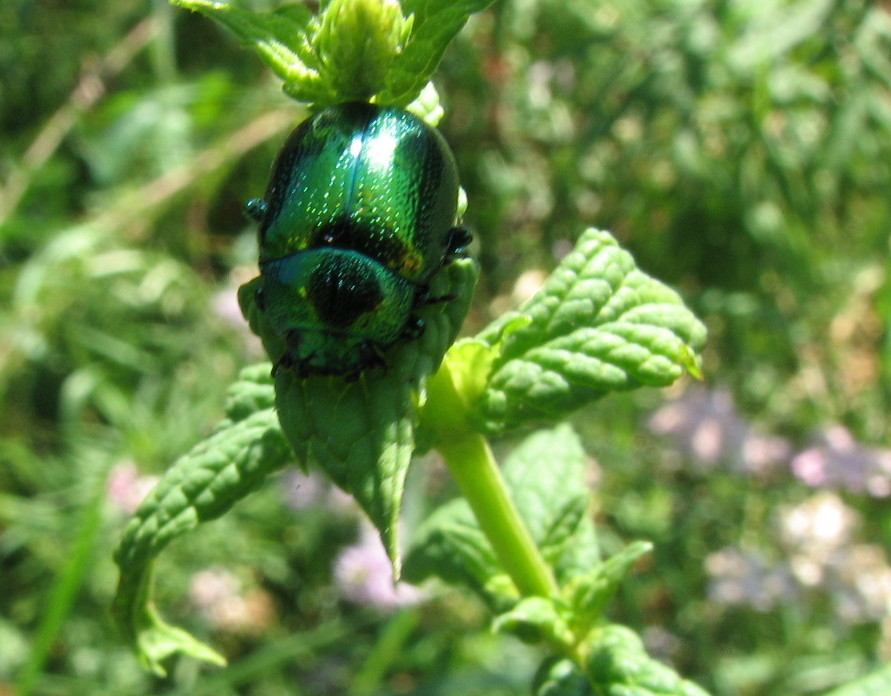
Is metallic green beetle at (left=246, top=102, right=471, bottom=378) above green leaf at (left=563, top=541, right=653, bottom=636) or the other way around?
above

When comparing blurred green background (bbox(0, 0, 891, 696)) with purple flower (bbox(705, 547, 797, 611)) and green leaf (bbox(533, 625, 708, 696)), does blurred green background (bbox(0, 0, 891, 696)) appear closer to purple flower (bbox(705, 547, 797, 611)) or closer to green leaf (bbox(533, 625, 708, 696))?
purple flower (bbox(705, 547, 797, 611))

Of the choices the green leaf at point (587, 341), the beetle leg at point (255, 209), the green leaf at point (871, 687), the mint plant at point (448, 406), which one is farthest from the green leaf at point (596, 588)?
the beetle leg at point (255, 209)

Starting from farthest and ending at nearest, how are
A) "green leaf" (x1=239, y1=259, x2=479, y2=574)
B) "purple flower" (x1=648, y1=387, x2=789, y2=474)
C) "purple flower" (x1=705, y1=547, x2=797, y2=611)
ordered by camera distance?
1. "purple flower" (x1=648, y1=387, x2=789, y2=474)
2. "purple flower" (x1=705, y1=547, x2=797, y2=611)
3. "green leaf" (x1=239, y1=259, x2=479, y2=574)

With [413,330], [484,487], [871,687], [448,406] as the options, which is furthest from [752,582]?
[413,330]

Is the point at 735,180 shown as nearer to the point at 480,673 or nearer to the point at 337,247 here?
the point at 480,673

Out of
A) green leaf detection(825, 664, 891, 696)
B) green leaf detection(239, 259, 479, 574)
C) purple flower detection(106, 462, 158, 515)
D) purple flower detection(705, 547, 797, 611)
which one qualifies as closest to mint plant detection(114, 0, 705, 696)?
green leaf detection(239, 259, 479, 574)

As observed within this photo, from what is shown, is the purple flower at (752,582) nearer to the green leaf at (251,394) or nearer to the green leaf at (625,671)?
the green leaf at (625,671)
